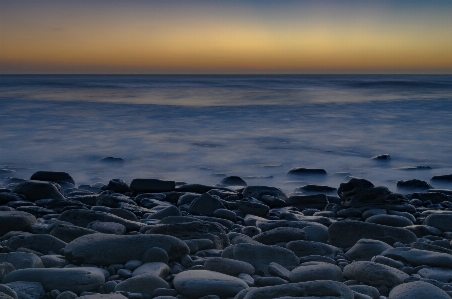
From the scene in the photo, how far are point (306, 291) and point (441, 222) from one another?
7.29 ft

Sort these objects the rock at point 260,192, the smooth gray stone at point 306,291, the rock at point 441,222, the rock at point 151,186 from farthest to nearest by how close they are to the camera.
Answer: the rock at point 151,186 < the rock at point 260,192 < the rock at point 441,222 < the smooth gray stone at point 306,291

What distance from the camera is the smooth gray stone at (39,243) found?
288 centimetres

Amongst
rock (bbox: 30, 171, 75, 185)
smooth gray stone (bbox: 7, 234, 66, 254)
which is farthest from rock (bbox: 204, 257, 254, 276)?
rock (bbox: 30, 171, 75, 185)

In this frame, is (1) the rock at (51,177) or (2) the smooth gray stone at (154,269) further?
(1) the rock at (51,177)

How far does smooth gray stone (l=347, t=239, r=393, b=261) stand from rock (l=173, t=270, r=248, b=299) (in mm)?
955

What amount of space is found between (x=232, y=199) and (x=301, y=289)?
121 inches

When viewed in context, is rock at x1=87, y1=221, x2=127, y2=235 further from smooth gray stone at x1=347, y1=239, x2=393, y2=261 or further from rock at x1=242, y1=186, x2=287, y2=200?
rock at x1=242, y1=186, x2=287, y2=200

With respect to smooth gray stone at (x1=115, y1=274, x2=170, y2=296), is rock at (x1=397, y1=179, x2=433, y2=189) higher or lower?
lower

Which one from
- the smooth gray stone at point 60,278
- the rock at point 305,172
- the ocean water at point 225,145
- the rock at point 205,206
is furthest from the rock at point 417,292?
the rock at point 305,172

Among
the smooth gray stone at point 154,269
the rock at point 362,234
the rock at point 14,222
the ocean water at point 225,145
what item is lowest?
the ocean water at point 225,145

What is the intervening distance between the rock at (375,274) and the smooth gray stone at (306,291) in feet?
1.49

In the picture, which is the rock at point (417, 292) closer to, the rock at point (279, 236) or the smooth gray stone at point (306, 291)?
the smooth gray stone at point (306, 291)

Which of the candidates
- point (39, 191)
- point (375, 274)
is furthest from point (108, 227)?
point (39, 191)

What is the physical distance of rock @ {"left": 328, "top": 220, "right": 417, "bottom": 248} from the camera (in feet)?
10.9
